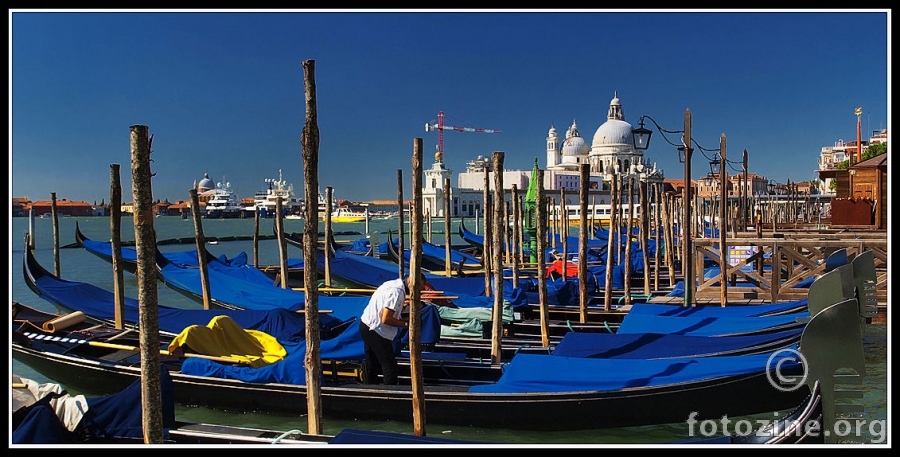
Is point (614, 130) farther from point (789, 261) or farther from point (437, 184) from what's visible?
point (789, 261)

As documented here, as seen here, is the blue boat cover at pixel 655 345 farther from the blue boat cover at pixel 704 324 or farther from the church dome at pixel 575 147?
the church dome at pixel 575 147

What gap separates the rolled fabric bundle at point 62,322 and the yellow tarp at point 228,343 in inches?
78.5

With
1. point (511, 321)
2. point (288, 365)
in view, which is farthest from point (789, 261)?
point (288, 365)

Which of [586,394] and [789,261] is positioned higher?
[789,261]

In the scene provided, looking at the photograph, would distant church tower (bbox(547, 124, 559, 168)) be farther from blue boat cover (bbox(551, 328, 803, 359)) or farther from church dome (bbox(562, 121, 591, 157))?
blue boat cover (bbox(551, 328, 803, 359))

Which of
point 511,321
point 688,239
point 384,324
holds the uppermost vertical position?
point 688,239

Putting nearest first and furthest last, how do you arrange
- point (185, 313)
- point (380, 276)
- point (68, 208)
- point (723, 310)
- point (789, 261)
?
1. point (723, 310)
2. point (185, 313)
3. point (789, 261)
4. point (380, 276)
5. point (68, 208)

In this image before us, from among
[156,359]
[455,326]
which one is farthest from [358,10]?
[455,326]

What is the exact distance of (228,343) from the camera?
20.6ft

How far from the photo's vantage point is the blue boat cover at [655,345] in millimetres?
5637

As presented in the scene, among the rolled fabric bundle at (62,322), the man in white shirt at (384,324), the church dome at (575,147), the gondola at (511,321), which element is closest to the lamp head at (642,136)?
the gondola at (511,321)

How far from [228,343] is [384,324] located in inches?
71.4
